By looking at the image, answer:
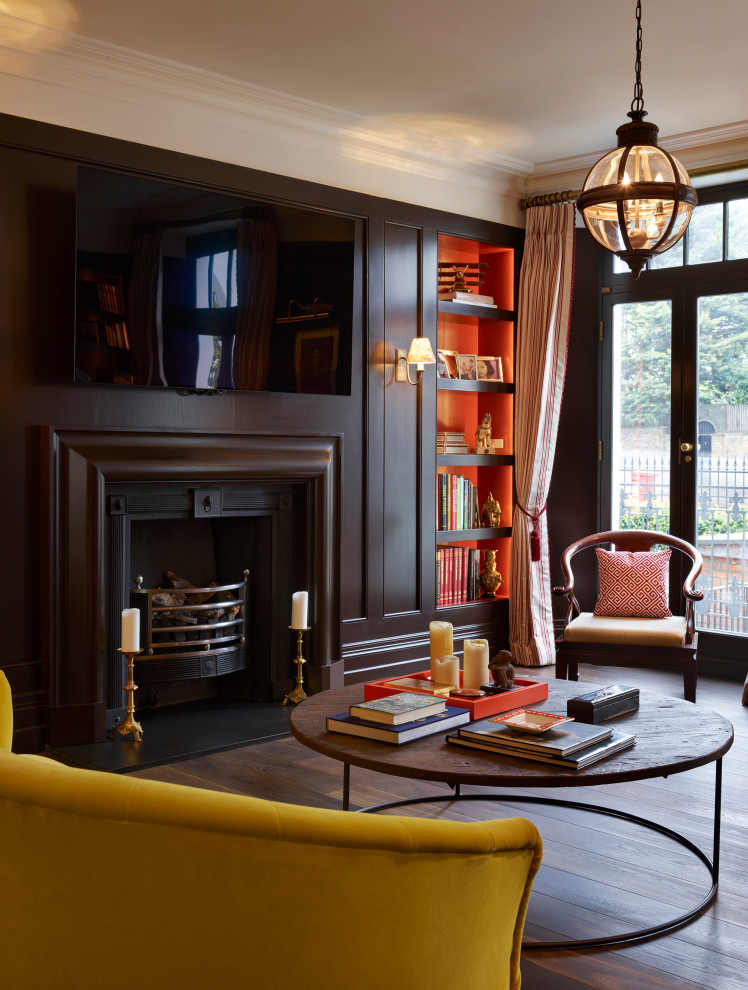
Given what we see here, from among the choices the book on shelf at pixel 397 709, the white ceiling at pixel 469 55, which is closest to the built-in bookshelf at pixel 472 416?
the white ceiling at pixel 469 55

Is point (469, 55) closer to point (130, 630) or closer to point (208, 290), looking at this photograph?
point (208, 290)

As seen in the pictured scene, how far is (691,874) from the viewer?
2.73 metres

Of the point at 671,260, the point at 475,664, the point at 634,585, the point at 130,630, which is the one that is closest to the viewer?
the point at 475,664

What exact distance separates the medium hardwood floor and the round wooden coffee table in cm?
5

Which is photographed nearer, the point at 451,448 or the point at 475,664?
the point at 475,664

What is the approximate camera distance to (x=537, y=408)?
5.57 m

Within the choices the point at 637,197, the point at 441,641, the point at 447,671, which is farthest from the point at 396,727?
the point at 637,197

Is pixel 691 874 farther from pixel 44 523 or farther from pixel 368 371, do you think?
pixel 368 371

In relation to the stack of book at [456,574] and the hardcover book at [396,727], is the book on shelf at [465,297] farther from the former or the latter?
the hardcover book at [396,727]

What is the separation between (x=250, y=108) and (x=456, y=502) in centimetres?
237

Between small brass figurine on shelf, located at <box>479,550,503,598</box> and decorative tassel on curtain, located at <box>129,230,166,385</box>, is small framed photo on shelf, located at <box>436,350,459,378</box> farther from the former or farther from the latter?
decorative tassel on curtain, located at <box>129,230,166,385</box>

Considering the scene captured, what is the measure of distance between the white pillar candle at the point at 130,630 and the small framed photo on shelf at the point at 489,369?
2.69m

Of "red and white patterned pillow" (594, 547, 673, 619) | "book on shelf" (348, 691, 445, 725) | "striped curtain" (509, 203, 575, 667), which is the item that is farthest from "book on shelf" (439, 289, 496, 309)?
"book on shelf" (348, 691, 445, 725)

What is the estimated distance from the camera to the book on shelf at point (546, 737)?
2291mm
